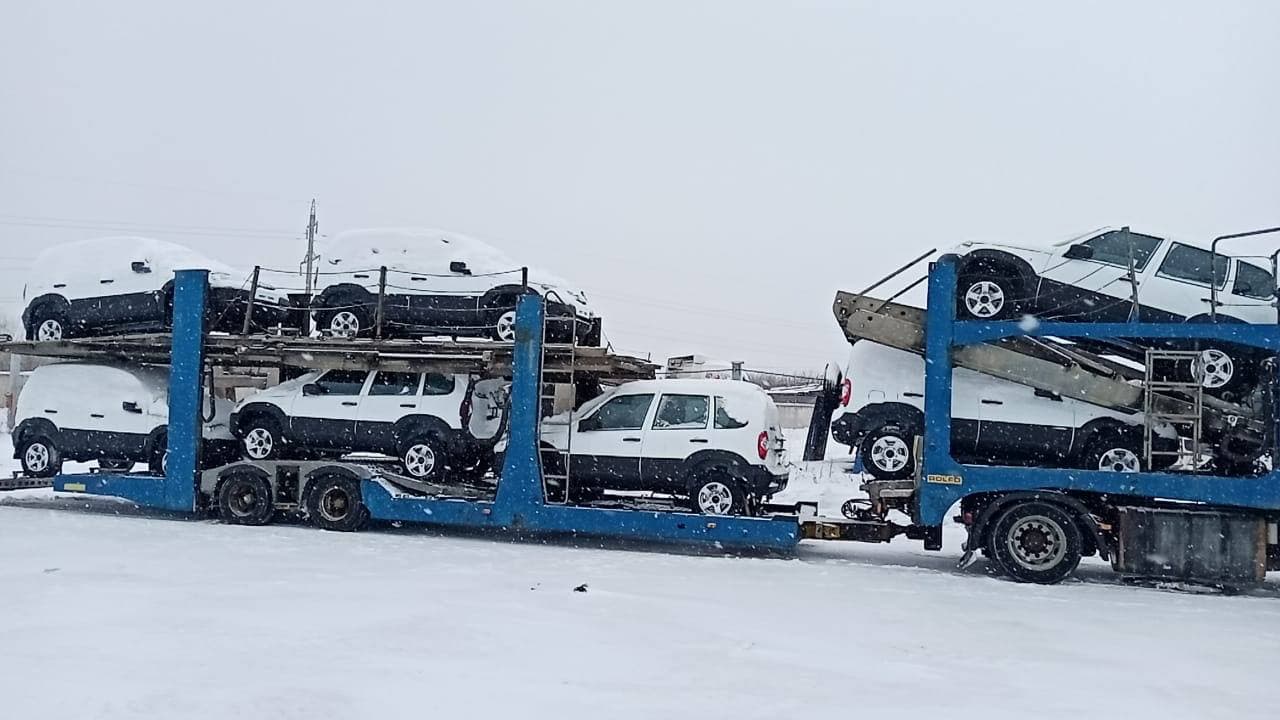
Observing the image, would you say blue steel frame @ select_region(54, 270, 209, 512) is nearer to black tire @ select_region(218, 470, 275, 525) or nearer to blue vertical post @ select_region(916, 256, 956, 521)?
black tire @ select_region(218, 470, 275, 525)

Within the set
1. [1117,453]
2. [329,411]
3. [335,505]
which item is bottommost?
[335,505]

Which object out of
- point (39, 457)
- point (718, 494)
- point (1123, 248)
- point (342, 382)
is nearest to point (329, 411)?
point (342, 382)

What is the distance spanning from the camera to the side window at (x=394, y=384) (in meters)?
11.2

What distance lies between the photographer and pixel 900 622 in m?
7.18

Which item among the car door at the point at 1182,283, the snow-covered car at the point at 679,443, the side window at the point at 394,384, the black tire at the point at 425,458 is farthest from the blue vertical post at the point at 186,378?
the car door at the point at 1182,283

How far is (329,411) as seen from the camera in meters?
11.5

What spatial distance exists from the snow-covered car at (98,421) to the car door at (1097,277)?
9.39 meters

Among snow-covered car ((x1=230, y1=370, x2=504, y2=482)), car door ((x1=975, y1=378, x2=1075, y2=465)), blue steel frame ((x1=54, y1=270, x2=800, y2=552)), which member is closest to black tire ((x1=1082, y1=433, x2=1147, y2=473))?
car door ((x1=975, y1=378, x2=1075, y2=465))

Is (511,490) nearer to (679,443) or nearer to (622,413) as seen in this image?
(622,413)

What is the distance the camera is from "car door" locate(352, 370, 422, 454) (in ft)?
36.7

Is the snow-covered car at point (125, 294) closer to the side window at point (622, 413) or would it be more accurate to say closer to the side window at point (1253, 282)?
the side window at point (622, 413)

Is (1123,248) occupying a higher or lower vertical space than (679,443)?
higher

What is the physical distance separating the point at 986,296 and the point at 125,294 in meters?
9.81

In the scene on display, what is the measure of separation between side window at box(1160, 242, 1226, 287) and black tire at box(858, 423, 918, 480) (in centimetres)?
280
